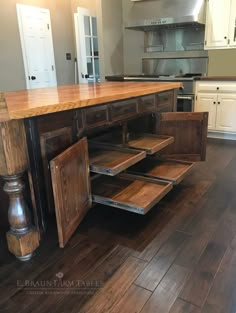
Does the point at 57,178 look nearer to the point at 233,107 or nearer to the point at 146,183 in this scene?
the point at 146,183

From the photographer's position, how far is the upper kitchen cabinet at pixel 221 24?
381 centimetres

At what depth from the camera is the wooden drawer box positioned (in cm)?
268

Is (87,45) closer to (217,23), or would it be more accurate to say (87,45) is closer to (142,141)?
(217,23)

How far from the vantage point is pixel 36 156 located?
154 cm

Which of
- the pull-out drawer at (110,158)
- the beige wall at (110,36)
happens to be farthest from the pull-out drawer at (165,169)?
the beige wall at (110,36)

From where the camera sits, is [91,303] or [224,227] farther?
[224,227]

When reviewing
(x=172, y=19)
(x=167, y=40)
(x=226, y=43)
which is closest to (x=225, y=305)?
(x=226, y=43)

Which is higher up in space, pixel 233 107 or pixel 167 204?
pixel 233 107

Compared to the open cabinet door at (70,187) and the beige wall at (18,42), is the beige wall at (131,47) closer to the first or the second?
the beige wall at (18,42)

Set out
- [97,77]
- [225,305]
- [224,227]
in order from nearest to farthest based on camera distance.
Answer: [225,305]
[224,227]
[97,77]

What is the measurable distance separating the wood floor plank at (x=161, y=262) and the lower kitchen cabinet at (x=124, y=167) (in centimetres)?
25

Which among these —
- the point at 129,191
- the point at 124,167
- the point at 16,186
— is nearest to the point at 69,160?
the point at 16,186

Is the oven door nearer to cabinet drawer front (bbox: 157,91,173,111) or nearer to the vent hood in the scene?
the vent hood

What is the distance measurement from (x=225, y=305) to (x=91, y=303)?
23.7 inches
